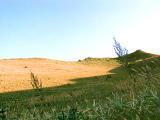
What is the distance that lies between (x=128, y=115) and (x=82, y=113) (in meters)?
0.33

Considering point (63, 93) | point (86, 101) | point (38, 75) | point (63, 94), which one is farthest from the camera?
point (38, 75)

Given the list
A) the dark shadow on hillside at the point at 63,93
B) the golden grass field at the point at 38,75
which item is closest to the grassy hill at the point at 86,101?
the dark shadow on hillside at the point at 63,93

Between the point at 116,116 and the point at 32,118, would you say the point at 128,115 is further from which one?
the point at 32,118

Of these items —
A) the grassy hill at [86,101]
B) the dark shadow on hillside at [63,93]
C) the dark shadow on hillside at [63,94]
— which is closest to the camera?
the grassy hill at [86,101]

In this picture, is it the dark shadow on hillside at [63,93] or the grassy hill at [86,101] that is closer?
the grassy hill at [86,101]

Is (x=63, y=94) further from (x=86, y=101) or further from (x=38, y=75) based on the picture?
(x=38, y=75)

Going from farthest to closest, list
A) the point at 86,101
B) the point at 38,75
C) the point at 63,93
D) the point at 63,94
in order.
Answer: the point at 38,75 → the point at 63,93 → the point at 63,94 → the point at 86,101

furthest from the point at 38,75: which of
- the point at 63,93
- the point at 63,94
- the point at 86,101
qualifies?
the point at 86,101

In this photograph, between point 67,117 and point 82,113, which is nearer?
point 67,117

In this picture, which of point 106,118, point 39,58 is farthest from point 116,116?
point 39,58

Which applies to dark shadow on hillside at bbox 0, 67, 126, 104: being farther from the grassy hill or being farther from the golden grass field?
the golden grass field

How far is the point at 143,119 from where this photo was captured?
1.35 m

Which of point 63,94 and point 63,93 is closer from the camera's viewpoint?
point 63,94

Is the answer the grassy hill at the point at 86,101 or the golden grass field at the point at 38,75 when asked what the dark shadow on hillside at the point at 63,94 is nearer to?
the grassy hill at the point at 86,101
